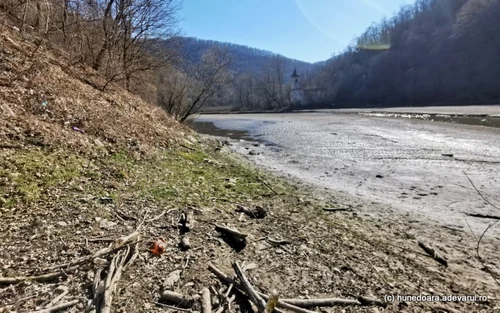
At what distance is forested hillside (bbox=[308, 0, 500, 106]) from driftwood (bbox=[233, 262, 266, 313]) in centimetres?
5908

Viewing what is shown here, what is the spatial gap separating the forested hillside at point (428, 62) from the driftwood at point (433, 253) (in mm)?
56523

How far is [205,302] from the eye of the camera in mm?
2289

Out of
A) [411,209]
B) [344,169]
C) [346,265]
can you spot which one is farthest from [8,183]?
[344,169]

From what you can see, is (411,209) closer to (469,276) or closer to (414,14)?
(469,276)

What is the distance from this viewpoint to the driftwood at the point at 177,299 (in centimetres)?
226

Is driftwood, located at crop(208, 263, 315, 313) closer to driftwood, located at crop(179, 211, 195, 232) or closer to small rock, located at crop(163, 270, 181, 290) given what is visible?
small rock, located at crop(163, 270, 181, 290)

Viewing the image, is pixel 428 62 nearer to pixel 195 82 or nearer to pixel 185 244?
pixel 195 82

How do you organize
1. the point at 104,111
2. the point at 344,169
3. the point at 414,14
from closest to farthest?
the point at 104,111, the point at 344,169, the point at 414,14

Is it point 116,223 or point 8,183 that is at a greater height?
point 8,183

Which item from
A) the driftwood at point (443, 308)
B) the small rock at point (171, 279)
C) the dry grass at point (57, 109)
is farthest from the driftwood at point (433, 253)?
the dry grass at point (57, 109)

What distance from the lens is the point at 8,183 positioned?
3.38 metres

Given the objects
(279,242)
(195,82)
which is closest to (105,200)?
(279,242)

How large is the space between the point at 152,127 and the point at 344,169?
6203mm

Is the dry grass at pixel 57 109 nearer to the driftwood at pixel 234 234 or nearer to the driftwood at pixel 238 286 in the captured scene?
the driftwood at pixel 234 234
